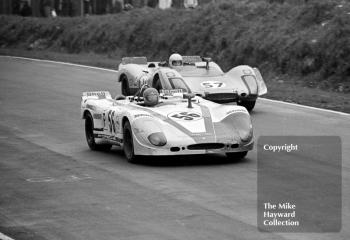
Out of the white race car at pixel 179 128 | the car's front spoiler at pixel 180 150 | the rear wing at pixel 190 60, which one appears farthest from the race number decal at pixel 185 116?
the rear wing at pixel 190 60

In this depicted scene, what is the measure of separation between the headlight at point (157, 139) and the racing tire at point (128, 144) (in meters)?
0.46

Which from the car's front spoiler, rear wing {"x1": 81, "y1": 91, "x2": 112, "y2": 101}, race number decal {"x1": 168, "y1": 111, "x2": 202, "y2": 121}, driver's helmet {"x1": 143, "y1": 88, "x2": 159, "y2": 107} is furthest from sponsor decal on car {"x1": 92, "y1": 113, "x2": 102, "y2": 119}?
the car's front spoiler

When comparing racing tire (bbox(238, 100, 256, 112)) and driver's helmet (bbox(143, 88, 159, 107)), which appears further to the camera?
racing tire (bbox(238, 100, 256, 112))

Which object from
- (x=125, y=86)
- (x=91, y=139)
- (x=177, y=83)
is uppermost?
(x=177, y=83)

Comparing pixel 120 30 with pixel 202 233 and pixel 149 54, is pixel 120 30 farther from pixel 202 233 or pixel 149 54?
pixel 202 233

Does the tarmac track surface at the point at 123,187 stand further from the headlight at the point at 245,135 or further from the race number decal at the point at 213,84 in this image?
the race number decal at the point at 213,84

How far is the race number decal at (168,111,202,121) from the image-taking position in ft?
48.3

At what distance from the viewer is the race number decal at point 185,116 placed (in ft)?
48.3

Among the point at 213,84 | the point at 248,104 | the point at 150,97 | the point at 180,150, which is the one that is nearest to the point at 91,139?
the point at 150,97

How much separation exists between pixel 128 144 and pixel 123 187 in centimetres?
215

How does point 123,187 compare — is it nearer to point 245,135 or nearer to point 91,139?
point 245,135

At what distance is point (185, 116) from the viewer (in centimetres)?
1482

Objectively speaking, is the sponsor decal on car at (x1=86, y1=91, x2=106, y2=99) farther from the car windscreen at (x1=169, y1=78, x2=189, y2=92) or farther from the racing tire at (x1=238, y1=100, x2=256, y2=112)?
the racing tire at (x1=238, y1=100, x2=256, y2=112)

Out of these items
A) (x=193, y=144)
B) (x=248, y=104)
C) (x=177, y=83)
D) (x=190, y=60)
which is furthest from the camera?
(x=190, y=60)
